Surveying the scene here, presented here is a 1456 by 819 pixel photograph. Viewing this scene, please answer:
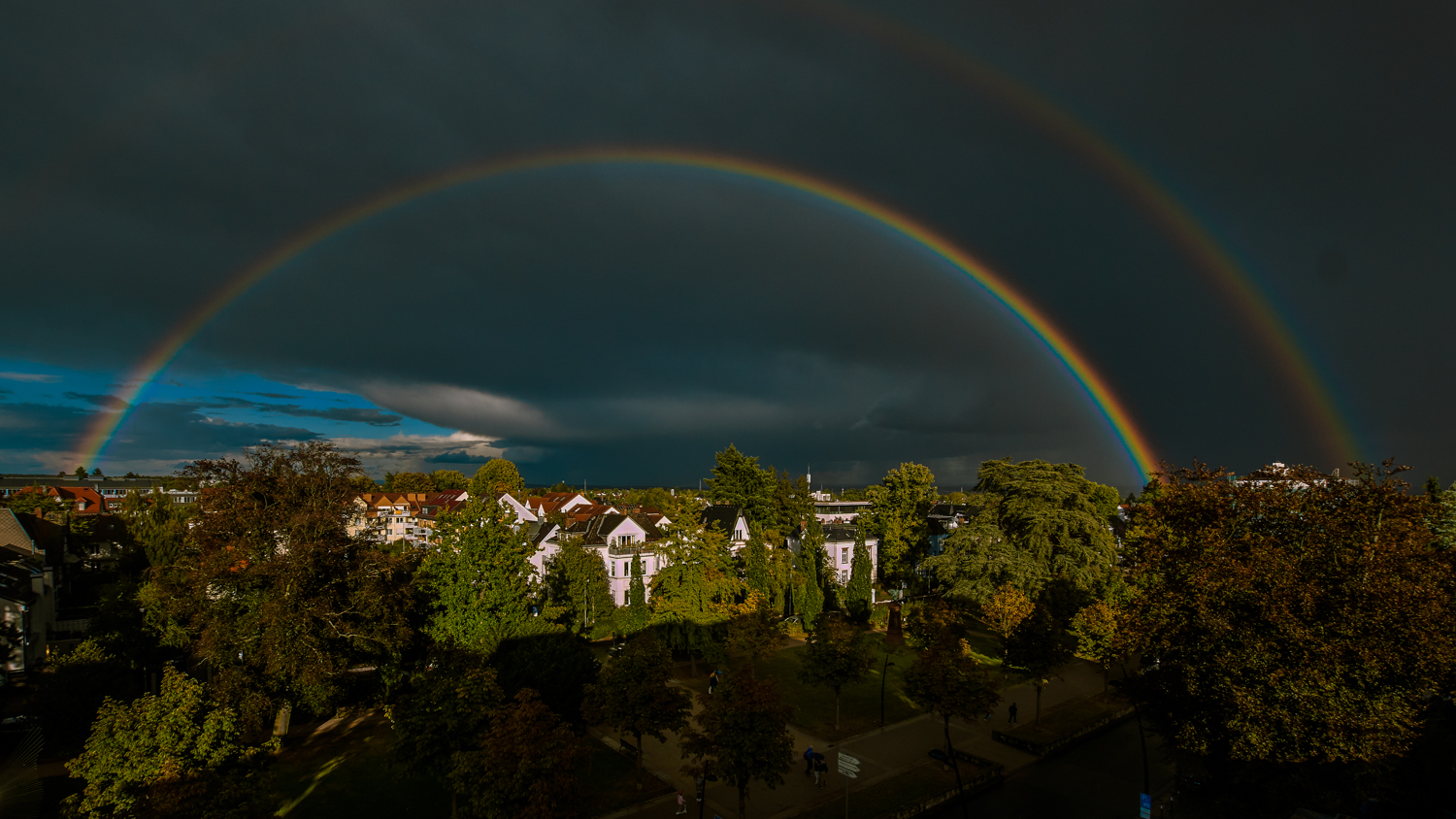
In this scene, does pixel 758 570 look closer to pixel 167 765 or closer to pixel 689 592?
pixel 689 592

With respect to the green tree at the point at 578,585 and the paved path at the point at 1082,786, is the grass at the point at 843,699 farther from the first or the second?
the green tree at the point at 578,585

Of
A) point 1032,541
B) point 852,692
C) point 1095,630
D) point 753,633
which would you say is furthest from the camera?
point 1032,541

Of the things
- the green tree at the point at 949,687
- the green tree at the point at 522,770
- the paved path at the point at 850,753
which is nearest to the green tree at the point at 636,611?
the paved path at the point at 850,753

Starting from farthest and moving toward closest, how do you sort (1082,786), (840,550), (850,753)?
(840,550)
(850,753)
(1082,786)

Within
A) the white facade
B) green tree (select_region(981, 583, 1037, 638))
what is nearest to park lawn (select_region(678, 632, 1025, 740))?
green tree (select_region(981, 583, 1037, 638))

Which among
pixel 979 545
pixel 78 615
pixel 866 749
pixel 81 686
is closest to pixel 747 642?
pixel 866 749

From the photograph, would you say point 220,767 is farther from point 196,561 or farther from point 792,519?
point 792,519

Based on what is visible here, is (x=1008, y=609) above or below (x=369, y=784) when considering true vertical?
above

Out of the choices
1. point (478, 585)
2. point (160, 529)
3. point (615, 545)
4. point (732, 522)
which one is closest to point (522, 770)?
point (478, 585)
